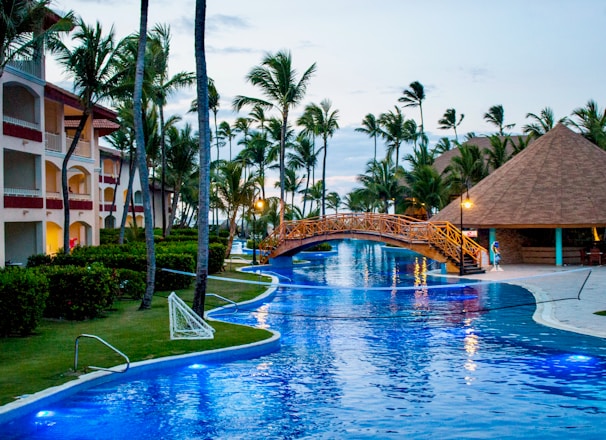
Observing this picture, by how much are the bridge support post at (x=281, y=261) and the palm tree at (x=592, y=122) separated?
25.9 m

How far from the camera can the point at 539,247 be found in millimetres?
36375

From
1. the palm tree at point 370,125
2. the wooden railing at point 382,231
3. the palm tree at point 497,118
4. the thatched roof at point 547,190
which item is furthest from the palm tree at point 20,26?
the palm tree at point 497,118

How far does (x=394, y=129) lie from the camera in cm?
6938

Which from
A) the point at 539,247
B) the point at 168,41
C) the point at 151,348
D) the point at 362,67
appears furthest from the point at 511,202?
the point at 151,348

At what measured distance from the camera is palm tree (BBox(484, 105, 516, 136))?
7956 centimetres

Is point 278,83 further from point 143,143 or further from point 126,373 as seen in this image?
point 126,373

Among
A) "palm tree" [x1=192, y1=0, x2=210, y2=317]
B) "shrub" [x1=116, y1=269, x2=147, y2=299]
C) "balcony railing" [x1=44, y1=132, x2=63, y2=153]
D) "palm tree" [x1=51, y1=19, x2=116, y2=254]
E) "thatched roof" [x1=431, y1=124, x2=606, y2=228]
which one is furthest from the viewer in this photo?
"thatched roof" [x1=431, y1=124, x2=606, y2=228]

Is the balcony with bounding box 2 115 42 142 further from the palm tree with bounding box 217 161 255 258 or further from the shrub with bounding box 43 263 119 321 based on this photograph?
the palm tree with bounding box 217 161 255 258

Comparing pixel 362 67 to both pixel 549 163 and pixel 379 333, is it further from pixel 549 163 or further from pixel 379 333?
pixel 379 333

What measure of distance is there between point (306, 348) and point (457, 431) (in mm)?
5877

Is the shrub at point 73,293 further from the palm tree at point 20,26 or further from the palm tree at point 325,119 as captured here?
the palm tree at point 325,119

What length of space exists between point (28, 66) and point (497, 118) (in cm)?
6458

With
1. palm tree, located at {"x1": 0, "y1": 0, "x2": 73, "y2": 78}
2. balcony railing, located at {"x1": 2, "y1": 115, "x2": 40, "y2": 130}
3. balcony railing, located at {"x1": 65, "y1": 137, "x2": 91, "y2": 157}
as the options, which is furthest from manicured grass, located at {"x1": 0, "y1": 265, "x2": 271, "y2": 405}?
balcony railing, located at {"x1": 65, "y1": 137, "x2": 91, "y2": 157}

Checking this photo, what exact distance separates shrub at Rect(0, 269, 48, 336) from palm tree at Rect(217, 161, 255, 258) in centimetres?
2250
